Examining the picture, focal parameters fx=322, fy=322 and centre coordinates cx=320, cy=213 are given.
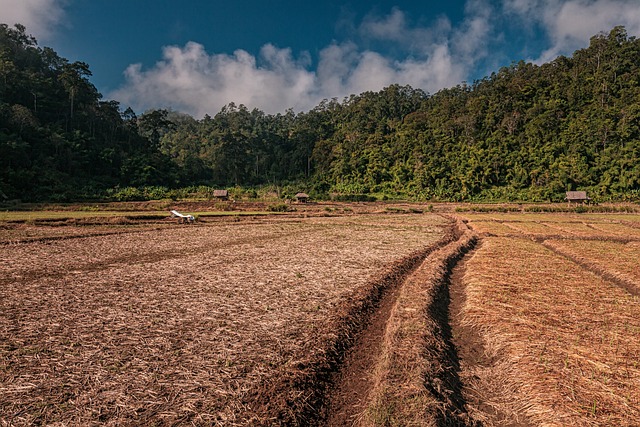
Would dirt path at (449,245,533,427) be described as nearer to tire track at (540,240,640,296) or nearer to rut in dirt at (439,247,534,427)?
rut in dirt at (439,247,534,427)

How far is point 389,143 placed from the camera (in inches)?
3925

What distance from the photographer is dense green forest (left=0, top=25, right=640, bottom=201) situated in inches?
2458

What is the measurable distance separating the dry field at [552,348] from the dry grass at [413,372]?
39cm

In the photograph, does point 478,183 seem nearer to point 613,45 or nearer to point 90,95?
point 613,45

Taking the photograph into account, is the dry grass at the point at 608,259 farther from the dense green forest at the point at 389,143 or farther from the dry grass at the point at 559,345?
the dense green forest at the point at 389,143

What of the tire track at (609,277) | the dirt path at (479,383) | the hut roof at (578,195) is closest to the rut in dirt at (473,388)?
the dirt path at (479,383)

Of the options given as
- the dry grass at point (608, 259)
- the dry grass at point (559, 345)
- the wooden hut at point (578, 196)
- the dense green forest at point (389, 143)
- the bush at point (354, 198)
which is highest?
the dense green forest at point (389, 143)

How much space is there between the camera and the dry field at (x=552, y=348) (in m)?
3.90

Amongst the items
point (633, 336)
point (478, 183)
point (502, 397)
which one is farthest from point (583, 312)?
point (478, 183)

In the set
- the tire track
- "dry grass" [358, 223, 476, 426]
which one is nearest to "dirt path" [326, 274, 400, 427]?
"dry grass" [358, 223, 476, 426]

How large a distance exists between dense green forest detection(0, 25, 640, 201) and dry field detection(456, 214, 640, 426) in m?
56.3

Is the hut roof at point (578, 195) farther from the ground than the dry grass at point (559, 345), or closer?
farther from the ground

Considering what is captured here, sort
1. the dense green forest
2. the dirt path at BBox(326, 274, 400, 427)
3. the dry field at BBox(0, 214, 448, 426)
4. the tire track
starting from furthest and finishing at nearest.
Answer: the dense green forest < the tire track < the dirt path at BBox(326, 274, 400, 427) < the dry field at BBox(0, 214, 448, 426)

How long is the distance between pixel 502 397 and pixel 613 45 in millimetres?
129416
